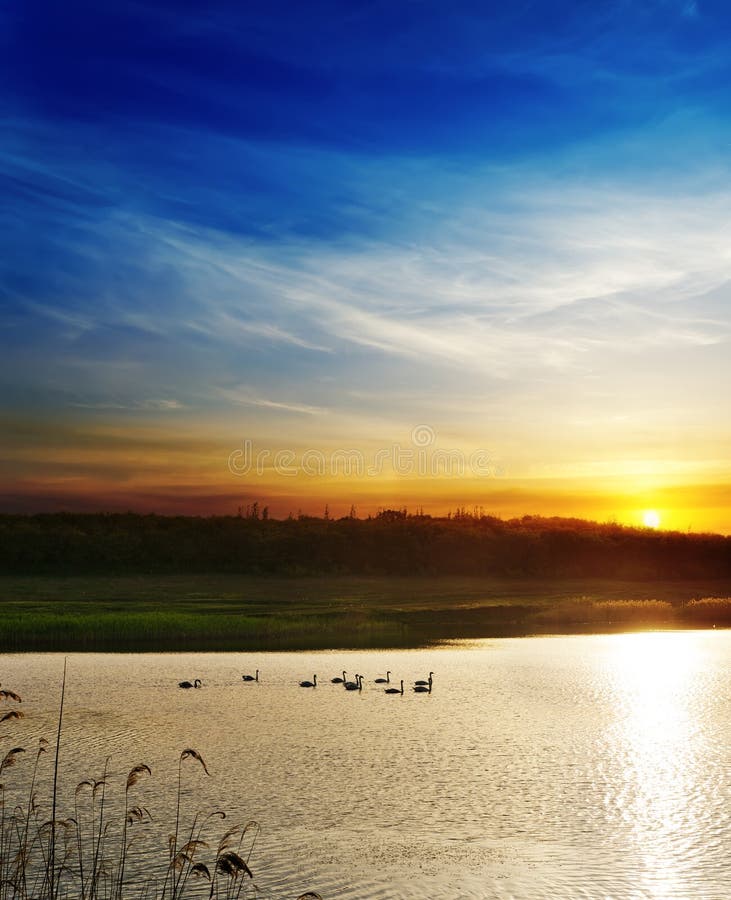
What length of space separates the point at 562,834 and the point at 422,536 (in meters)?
122

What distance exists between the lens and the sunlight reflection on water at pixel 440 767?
41.9 feet

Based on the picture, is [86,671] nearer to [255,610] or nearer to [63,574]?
[255,610]

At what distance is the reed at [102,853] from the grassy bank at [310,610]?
97.4ft

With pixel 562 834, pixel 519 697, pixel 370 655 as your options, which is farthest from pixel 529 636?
pixel 562 834

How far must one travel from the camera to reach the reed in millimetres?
10390

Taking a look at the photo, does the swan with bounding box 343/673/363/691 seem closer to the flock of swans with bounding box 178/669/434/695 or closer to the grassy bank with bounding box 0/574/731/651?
the flock of swans with bounding box 178/669/434/695

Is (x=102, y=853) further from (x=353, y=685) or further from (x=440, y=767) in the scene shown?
(x=353, y=685)

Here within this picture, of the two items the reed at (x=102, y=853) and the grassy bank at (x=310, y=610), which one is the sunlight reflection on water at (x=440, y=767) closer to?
the reed at (x=102, y=853)

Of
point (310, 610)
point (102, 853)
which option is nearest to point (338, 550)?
point (310, 610)

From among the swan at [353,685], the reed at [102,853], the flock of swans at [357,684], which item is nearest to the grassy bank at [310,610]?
the flock of swans at [357,684]

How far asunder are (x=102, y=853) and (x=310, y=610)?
→ 53.5 metres

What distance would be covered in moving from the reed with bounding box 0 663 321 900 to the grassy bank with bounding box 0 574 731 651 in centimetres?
2969

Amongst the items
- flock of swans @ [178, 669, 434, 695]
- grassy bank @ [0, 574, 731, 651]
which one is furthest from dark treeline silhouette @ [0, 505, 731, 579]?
flock of swans @ [178, 669, 434, 695]

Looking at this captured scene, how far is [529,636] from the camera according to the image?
2141 inches
